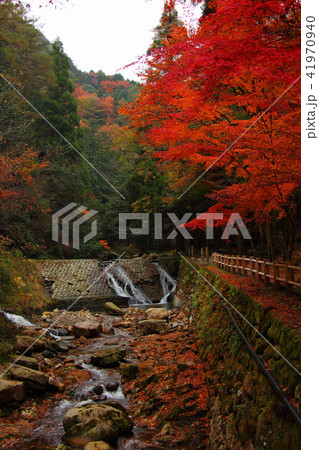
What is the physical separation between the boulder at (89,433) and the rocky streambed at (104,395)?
0.5 inches

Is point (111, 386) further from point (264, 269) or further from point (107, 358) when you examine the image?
point (264, 269)

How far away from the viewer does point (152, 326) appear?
12.0 meters

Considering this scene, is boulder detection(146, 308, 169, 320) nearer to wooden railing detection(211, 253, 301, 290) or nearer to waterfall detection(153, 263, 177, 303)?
wooden railing detection(211, 253, 301, 290)

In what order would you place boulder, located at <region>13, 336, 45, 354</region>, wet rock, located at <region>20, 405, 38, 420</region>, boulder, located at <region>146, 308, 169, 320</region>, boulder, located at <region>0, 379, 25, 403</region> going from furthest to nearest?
1. boulder, located at <region>146, 308, 169, 320</region>
2. boulder, located at <region>13, 336, 45, 354</region>
3. boulder, located at <region>0, 379, 25, 403</region>
4. wet rock, located at <region>20, 405, 38, 420</region>

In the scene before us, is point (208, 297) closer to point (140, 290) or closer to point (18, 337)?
point (18, 337)

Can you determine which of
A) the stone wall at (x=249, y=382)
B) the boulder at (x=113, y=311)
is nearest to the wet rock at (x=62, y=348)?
the stone wall at (x=249, y=382)

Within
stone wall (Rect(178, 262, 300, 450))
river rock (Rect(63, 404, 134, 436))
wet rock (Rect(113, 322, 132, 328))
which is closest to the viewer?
stone wall (Rect(178, 262, 300, 450))

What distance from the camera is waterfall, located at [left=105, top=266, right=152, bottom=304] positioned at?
18.5 m

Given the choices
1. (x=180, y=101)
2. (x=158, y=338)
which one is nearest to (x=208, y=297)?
(x=158, y=338)

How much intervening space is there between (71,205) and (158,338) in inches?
649

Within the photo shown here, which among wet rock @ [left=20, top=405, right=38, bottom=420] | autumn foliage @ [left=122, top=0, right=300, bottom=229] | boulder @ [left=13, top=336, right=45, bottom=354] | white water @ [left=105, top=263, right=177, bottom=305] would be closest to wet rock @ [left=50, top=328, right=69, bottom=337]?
boulder @ [left=13, top=336, right=45, bottom=354]

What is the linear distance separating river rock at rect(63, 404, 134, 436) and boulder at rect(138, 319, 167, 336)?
5.88 meters

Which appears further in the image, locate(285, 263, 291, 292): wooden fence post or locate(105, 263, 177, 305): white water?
locate(105, 263, 177, 305): white water

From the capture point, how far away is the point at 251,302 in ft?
20.6
